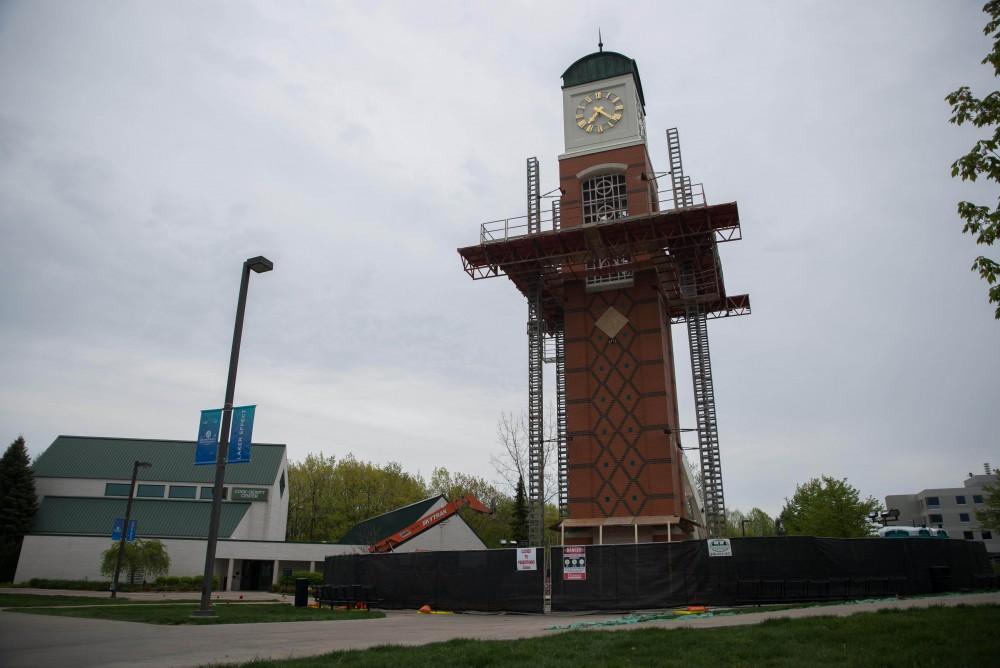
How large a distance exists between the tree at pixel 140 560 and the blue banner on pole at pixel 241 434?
1321 inches

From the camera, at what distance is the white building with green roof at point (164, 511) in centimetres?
5119

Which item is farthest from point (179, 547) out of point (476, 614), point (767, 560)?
point (767, 560)

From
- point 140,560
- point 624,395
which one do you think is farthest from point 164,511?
point 624,395

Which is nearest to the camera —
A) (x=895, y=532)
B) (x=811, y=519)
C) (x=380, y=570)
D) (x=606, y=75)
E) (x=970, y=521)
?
(x=380, y=570)

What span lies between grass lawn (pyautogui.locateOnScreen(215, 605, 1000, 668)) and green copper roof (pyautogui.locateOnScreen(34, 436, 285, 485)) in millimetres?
51816

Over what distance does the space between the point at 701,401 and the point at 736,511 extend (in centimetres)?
10969

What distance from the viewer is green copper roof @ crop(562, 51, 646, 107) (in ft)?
135

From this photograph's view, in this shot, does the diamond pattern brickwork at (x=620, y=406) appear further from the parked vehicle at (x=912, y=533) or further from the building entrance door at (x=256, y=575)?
the building entrance door at (x=256, y=575)

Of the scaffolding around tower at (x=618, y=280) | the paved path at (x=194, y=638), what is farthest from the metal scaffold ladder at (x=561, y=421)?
the paved path at (x=194, y=638)

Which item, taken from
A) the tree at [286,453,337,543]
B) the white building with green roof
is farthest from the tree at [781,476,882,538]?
the tree at [286,453,337,543]

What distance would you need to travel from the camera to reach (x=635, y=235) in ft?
116

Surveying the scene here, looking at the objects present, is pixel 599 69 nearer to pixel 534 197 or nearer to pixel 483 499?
pixel 534 197

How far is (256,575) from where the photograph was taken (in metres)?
54.5

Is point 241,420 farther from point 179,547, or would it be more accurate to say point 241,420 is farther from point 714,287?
point 179,547
